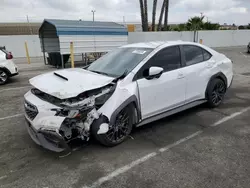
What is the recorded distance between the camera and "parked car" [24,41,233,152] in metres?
2.94

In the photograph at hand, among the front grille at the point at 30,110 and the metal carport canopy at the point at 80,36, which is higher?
the metal carport canopy at the point at 80,36

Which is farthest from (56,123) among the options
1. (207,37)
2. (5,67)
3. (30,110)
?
(207,37)

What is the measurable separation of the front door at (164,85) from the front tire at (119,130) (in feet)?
0.91

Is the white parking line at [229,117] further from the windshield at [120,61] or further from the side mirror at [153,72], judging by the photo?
the windshield at [120,61]

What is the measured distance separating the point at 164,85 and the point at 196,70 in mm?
1000

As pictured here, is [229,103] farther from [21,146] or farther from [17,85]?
[17,85]

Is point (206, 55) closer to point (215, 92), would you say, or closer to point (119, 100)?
point (215, 92)

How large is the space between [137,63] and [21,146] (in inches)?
92.3

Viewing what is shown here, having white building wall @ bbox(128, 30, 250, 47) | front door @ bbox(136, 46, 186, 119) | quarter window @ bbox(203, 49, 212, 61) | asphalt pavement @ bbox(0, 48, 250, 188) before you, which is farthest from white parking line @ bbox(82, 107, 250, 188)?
white building wall @ bbox(128, 30, 250, 47)

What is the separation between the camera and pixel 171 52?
4164 millimetres

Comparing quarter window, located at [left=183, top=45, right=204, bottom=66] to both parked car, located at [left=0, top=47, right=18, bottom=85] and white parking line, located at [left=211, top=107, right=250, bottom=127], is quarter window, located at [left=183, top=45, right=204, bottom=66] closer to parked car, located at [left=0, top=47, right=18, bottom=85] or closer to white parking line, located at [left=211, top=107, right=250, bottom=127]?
white parking line, located at [left=211, top=107, right=250, bottom=127]

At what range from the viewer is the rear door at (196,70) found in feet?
14.1

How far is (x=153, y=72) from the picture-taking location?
3514mm

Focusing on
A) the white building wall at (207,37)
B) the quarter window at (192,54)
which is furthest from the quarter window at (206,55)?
the white building wall at (207,37)
